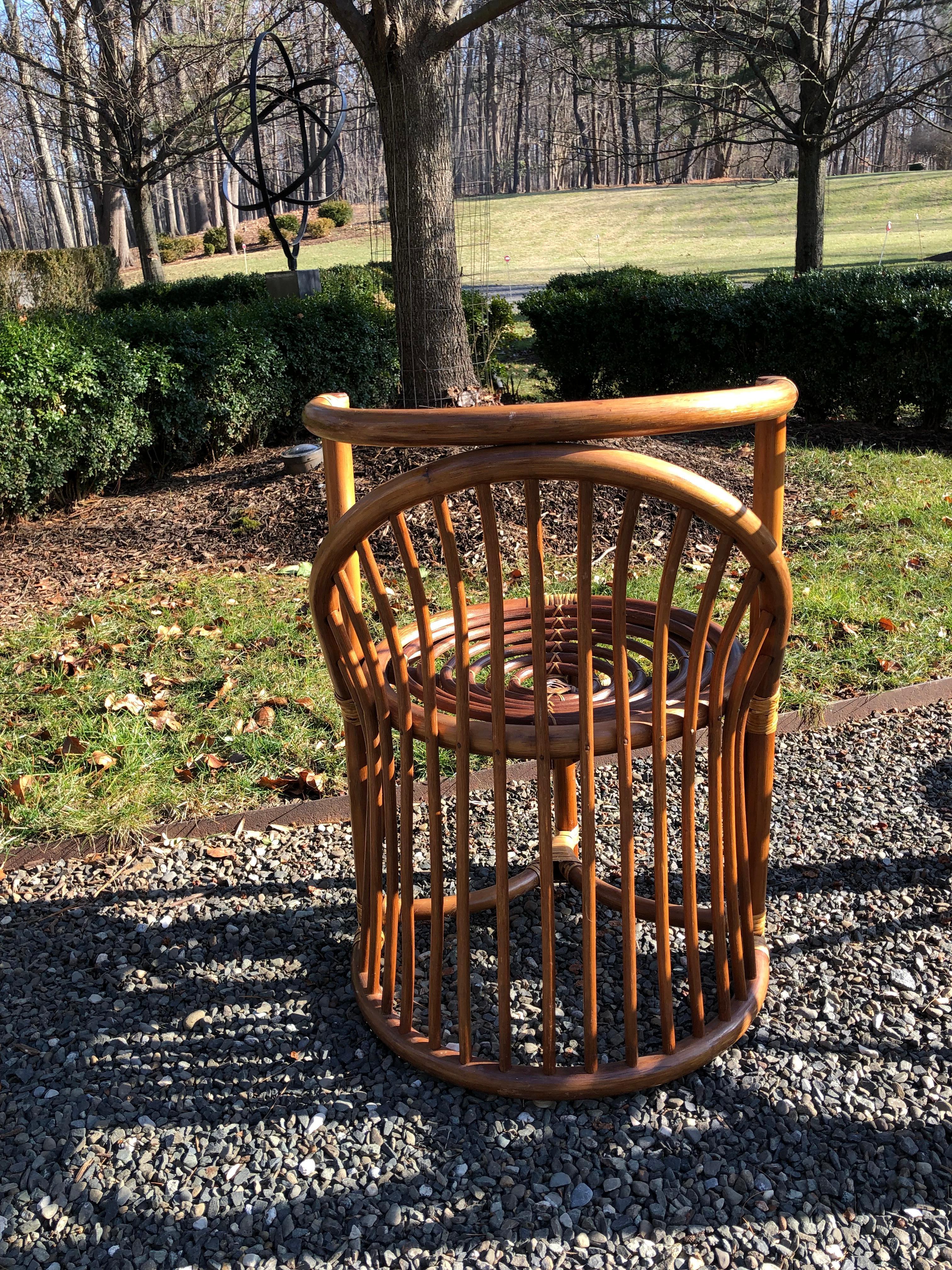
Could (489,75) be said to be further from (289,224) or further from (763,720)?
(289,224)

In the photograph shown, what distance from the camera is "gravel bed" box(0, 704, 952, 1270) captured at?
158cm

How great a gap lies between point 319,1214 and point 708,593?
124 cm

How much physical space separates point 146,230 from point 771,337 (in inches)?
528

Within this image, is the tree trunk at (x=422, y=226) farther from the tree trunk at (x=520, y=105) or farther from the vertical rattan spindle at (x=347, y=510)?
the vertical rattan spindle at (x=347, y=510)

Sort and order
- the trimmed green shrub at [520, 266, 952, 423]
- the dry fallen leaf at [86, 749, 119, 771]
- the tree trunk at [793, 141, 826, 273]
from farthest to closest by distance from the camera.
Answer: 1. the tree trunk at [793, 141, 826, 273]
2. the trimmed green shrub at [520, 266, 952, 423]
3. the dry fallen leaf at [86, 749, 119, 771]

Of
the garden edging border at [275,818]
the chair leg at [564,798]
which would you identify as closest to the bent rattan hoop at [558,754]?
the chair leg at [564,798]

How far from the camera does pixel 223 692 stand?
3.56m

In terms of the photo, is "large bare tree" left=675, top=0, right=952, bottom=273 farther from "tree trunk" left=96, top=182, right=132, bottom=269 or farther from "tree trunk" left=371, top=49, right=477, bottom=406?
"tree trunk" left=96, top=182, right=132, bottom=269

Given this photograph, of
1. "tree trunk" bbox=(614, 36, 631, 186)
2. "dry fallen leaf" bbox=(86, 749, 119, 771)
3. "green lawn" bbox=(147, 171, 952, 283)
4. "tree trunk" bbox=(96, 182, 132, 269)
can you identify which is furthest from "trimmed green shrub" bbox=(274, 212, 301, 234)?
"dry fallen leaf" bbox=(86, 749, 119, 771)

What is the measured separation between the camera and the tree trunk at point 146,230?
1599 cm

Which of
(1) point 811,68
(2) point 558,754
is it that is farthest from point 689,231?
(2) point 558,754

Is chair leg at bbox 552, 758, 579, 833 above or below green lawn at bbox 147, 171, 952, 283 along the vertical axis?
below

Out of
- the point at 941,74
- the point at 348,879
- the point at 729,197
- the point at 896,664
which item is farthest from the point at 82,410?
the point at 729,197

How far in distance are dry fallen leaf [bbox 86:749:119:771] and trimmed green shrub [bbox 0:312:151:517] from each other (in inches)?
140
